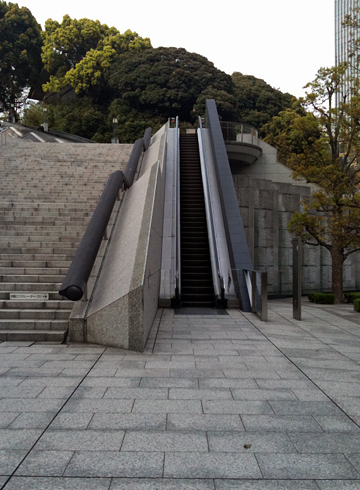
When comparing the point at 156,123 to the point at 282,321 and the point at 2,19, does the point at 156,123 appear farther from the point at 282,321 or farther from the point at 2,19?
the point at 282,321

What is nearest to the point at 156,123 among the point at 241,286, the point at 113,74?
the point at 113,74

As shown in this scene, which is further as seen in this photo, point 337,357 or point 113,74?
point 113,74

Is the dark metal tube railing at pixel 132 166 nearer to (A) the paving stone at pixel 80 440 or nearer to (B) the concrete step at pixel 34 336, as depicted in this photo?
(B) the concrete step at pixel 34 336

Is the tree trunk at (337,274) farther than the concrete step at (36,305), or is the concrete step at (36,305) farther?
the tree trunk at (337,274)

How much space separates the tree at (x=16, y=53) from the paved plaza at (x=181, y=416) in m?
48.1

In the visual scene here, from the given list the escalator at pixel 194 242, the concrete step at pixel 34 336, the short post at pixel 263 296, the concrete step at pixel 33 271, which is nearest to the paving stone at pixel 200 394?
the concrete step at pixel 34 336

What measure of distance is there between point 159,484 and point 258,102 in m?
42.0

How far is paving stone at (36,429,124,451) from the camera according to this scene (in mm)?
2953

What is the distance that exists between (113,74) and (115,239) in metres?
38.5

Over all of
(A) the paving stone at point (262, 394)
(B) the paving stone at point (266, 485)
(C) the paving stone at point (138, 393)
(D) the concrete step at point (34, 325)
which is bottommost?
(B) the paving stone at point (266, 485)

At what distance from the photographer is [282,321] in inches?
324

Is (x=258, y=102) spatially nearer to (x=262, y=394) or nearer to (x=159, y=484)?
(x=262, y=394)

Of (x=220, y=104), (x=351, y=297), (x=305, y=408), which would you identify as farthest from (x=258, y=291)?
(x=220, y=104)

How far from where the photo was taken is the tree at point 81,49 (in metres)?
43.6
